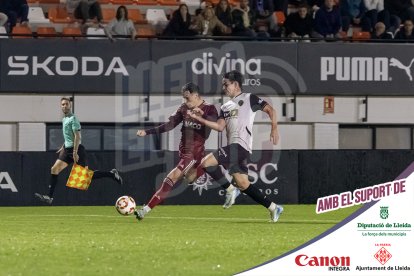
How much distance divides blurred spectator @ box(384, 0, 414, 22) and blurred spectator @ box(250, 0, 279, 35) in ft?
10.6

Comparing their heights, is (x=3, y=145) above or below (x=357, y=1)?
below

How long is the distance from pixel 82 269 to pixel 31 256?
142 cm

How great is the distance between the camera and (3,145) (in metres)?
29.9

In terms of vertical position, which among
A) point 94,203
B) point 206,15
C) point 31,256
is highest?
point 206,15

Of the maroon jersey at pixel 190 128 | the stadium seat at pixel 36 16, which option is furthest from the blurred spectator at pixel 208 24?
the maroon jersey at pixel 190 128

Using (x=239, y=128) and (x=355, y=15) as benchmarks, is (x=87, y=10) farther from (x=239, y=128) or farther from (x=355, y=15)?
(x=239, y=128)

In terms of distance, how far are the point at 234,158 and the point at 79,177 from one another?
7.83m

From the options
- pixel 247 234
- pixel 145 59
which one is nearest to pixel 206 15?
pixel 145 59

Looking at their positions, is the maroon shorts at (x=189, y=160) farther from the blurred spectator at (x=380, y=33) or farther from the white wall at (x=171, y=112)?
the blurred spectator at (x=380, y=33)

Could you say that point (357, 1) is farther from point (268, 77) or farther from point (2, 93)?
point (2, 93)

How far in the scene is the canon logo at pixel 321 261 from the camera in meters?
10.3

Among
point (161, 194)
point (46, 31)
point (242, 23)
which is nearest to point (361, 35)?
point (242, 23)

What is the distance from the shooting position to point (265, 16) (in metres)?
31.5

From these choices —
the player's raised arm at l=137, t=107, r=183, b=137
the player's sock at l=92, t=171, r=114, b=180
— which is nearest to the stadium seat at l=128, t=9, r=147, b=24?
the player's sock at l=92, t=171, r=114, b=180
